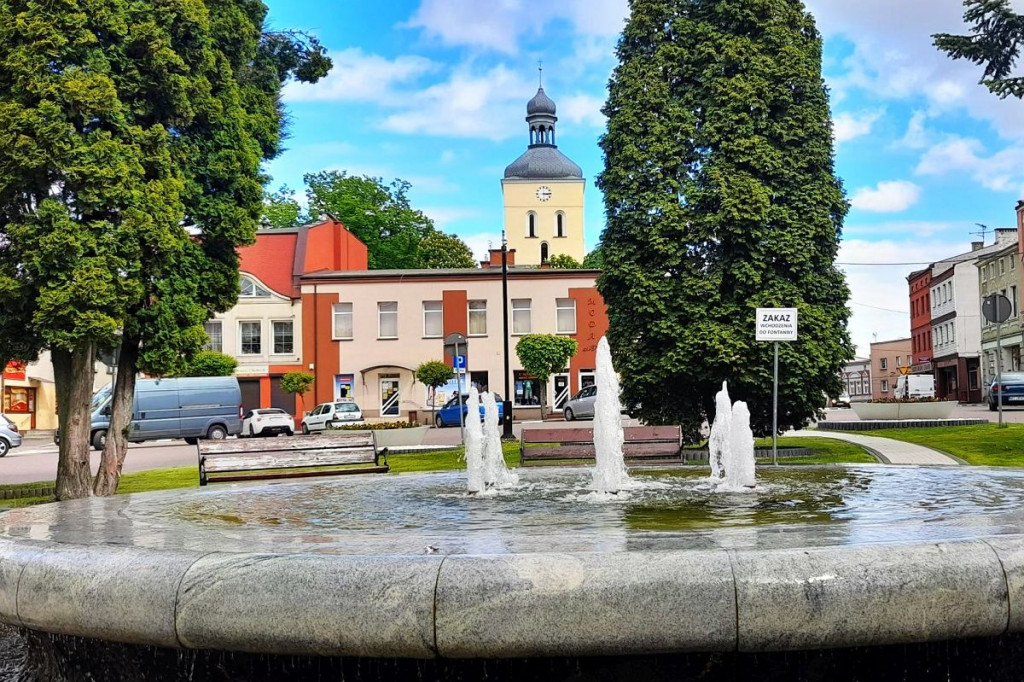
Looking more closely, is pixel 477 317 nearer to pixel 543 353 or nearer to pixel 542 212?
pixel 543 353

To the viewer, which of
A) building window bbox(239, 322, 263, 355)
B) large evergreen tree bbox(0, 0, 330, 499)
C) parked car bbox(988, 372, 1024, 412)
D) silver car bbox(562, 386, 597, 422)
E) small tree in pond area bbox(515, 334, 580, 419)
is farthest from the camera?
building window bbox(239, 322, 263, 355)

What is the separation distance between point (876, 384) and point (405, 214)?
267 ft

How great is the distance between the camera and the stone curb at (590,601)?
287 cm

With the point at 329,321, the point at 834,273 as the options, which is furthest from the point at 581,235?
the point at 834,273

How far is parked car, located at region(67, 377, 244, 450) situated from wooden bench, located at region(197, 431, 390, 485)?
2455 cm

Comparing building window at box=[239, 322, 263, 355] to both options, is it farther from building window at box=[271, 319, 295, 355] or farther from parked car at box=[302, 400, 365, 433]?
parked car at box=[302, 400, 365, 433]

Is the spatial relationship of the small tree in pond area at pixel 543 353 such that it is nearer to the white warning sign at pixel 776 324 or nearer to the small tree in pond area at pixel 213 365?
the small tree in pond area at pixel 213 365

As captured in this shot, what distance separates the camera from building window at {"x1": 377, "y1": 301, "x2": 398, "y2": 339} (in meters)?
48.8

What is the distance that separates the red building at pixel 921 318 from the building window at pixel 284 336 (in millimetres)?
57636

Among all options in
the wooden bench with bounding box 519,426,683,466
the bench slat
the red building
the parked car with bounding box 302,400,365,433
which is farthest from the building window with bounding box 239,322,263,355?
the red building

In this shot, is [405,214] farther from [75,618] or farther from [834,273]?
[75,618]

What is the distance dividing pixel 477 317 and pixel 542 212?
4650 cm

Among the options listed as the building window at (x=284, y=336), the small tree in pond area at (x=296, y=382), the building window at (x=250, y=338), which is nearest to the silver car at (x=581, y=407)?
the small tree in pond area at (x=296, y=382)

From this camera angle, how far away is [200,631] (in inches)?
121
